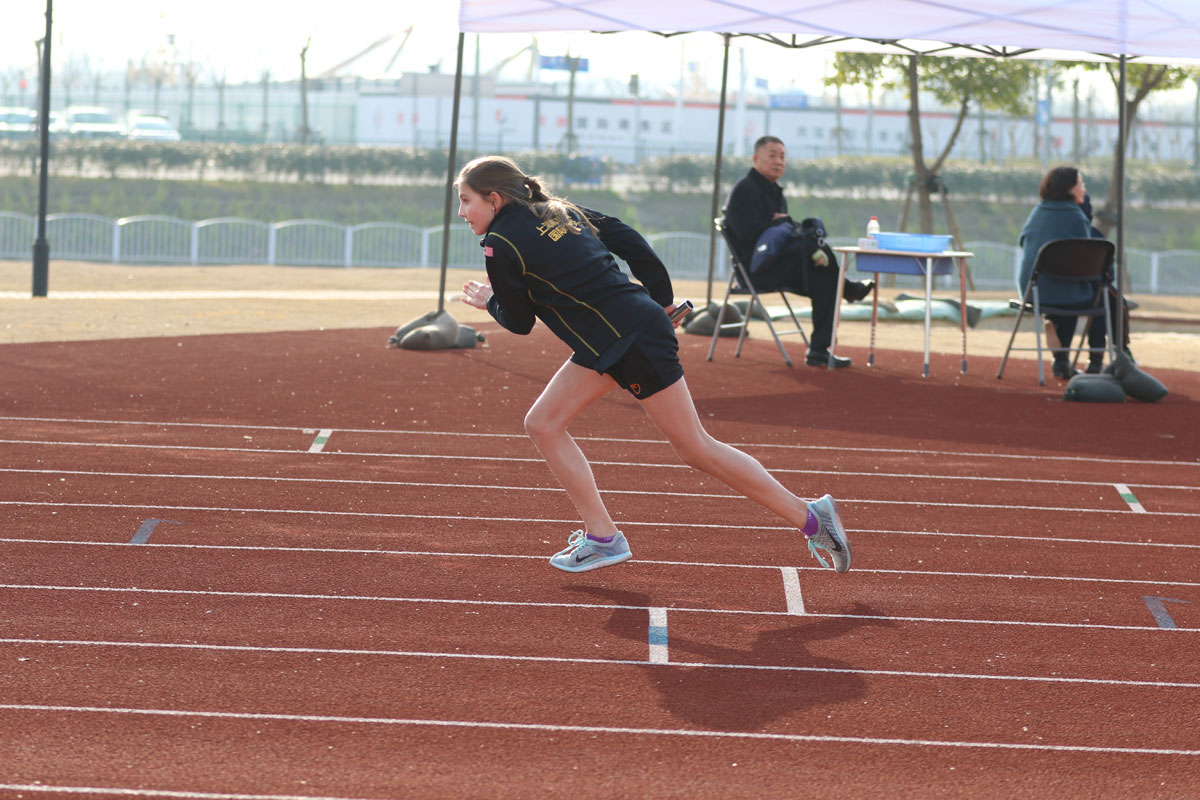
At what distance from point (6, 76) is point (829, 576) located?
78604 mm

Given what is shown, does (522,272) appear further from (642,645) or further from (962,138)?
(962,138)

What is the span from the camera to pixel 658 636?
→ 4.43 metres

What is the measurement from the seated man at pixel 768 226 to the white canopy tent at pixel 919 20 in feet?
3.46

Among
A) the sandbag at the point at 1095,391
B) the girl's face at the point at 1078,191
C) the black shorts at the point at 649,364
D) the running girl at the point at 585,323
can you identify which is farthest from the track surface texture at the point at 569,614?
the girl's face at the point at 1078,191

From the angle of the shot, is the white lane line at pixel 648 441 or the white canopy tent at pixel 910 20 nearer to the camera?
the white lane line at pixel 648 441

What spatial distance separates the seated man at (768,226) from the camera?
11.1 m

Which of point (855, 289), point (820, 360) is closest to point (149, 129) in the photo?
point (855, 289)

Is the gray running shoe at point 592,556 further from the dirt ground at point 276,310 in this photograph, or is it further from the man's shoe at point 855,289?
the dirt ground at point 276,310

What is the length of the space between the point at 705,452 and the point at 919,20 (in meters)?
6.44

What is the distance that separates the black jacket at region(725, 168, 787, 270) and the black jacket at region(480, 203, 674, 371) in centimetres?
642

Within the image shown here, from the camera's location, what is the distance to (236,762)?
337cm

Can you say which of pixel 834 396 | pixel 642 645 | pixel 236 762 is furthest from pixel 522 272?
pixel 834 396

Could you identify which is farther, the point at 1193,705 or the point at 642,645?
the point at 642,645

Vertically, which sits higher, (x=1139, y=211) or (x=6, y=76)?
(x=6, y=76)
